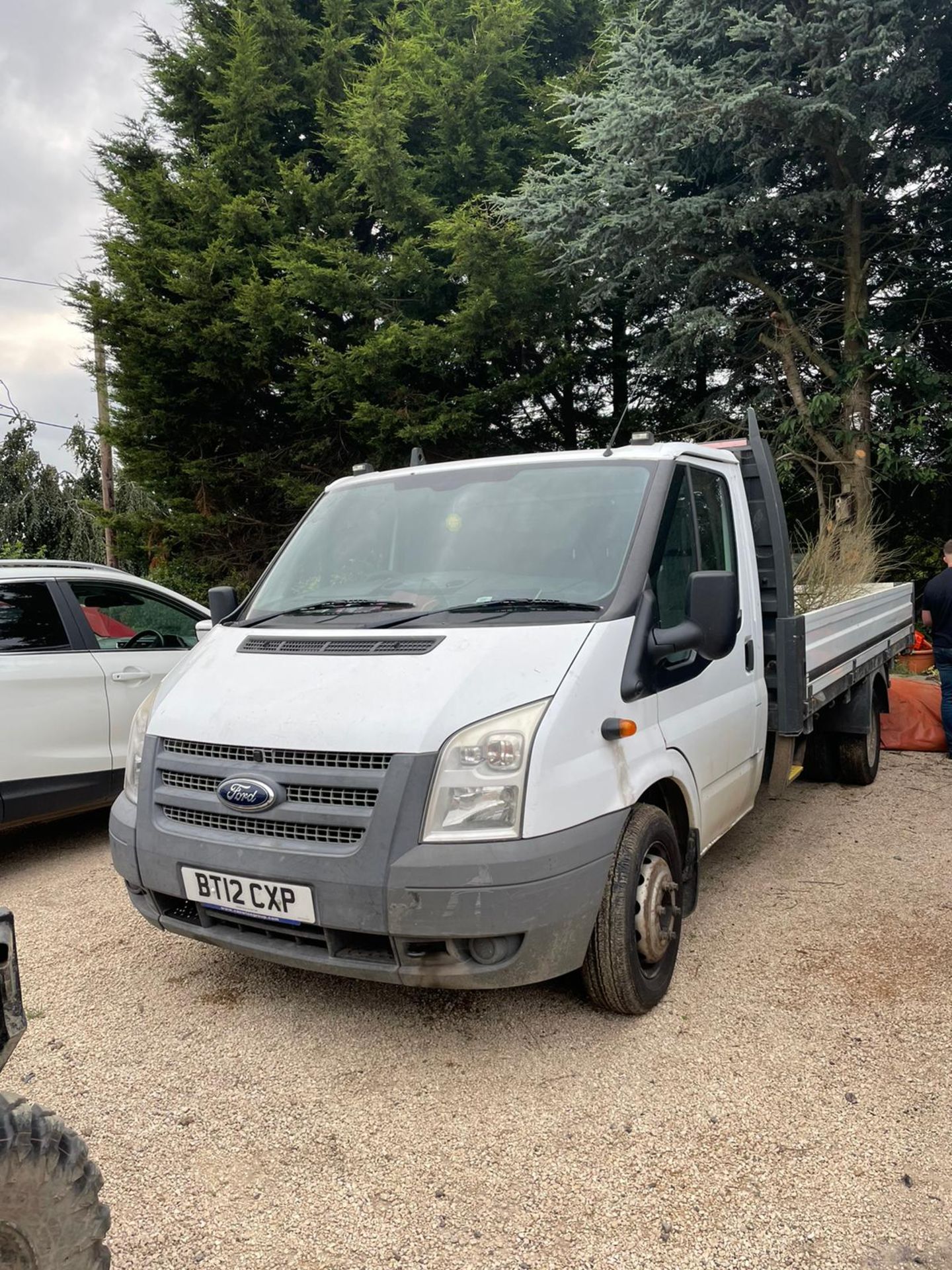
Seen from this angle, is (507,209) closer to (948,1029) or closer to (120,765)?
(120,765)

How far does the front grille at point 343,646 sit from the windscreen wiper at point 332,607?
0.23 m

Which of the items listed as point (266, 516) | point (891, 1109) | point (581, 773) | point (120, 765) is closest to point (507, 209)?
point (266, 516)

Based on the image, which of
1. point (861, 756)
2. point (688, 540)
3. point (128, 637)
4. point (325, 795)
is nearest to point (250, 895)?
point (325, 795)

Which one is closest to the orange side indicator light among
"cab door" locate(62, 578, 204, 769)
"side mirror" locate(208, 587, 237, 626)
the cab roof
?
the cab roof

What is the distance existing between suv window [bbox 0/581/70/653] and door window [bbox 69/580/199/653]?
0.21 m

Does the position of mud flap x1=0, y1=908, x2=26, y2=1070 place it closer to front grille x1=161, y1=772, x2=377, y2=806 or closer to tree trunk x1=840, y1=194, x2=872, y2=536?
front grille x1=161, y1=772, x2=377, y2=806

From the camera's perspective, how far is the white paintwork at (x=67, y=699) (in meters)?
4.63

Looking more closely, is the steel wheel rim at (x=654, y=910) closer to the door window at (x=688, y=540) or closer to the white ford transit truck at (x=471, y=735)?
the white ford transit truck at (x=471, y=735)

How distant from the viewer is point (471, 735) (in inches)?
103

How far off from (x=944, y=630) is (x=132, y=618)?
617 cm

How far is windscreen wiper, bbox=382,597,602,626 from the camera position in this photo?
9.96 feet

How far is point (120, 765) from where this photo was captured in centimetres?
518

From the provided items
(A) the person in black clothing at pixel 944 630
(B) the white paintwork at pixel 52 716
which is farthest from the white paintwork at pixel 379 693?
(A) the person in black clothing at pixel 944 630

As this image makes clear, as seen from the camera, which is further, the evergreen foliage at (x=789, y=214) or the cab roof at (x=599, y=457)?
the evergreen foliage at (x=789, y=214)
